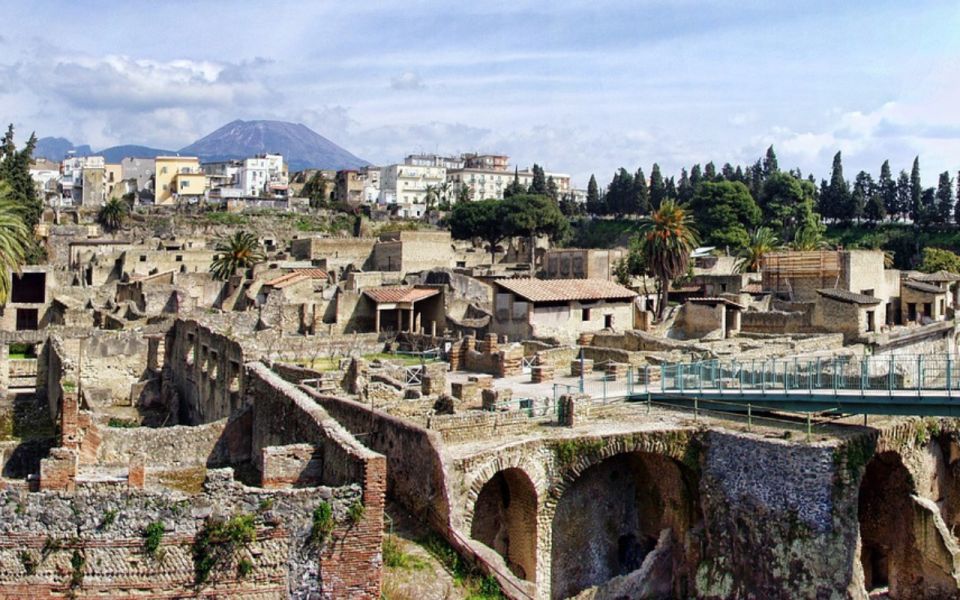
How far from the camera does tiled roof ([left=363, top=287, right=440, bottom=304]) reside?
1826 inches

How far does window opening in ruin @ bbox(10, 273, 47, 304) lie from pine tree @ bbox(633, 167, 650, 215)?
8370 centimetres

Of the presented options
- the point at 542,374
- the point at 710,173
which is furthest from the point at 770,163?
the point at 542,374

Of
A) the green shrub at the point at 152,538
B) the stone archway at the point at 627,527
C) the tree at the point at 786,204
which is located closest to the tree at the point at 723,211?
the tree at the point at 786,204

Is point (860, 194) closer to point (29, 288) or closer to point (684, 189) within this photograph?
point (684, 189)

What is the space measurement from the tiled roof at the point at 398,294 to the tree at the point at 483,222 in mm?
Result: 47687

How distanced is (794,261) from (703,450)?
33.9 meters

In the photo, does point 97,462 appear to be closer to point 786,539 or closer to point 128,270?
point 786,539

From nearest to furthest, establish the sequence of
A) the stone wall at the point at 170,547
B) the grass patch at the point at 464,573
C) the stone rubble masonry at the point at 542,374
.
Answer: the stone wall at the point at 170,547, the grass patch at the point at 464,573, the stone rubble masonry at the point at 542,374

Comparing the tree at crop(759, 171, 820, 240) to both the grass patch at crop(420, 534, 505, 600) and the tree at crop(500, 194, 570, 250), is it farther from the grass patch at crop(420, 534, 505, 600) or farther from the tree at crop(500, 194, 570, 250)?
the grass patch at crop(420, 534, 505, 600)

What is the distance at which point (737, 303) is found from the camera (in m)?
46.5

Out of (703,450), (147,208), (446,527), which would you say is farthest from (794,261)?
(147,208)

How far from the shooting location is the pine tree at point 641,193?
125500 mm

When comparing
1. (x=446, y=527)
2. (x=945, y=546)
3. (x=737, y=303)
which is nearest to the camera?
(x=446, y=527)

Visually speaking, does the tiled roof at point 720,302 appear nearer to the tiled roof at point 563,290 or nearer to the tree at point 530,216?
the tiled roof at point 563,290
